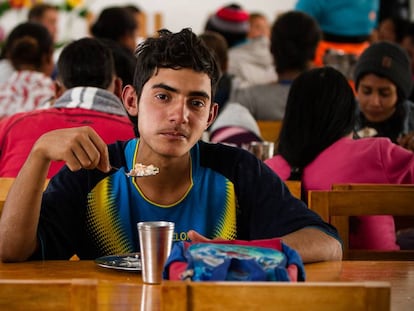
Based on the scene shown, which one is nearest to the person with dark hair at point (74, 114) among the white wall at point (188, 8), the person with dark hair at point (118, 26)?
the person with dark hair at point (118, 26)

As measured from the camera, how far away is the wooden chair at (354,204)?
2.43 meters

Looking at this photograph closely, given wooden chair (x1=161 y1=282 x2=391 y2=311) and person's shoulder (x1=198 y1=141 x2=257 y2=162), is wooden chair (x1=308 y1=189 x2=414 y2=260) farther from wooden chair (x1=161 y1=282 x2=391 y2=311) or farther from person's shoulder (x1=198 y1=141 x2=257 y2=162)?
wooden chair (x1=161 y1=282 x2=391 y2=311)

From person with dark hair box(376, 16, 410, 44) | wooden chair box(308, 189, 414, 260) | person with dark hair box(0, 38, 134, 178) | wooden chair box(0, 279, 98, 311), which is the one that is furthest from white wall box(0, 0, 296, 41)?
wooden chair box(0, 279, 98, 311)

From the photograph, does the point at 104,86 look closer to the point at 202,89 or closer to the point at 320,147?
the point at 320,147

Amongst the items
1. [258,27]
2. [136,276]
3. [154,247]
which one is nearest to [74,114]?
[136,276]

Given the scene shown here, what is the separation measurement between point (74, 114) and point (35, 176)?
1.37m

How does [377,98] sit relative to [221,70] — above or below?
below

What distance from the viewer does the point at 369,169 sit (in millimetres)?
3057

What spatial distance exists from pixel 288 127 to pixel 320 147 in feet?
0.46

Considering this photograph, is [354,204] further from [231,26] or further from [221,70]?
[231,26]

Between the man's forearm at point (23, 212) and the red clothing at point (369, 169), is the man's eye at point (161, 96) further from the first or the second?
the red clothing at point (369, 169)

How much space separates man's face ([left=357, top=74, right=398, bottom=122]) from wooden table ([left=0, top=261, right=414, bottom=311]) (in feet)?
8.17

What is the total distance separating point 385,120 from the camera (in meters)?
4.43

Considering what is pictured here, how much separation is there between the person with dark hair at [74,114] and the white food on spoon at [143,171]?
1.01 metres
